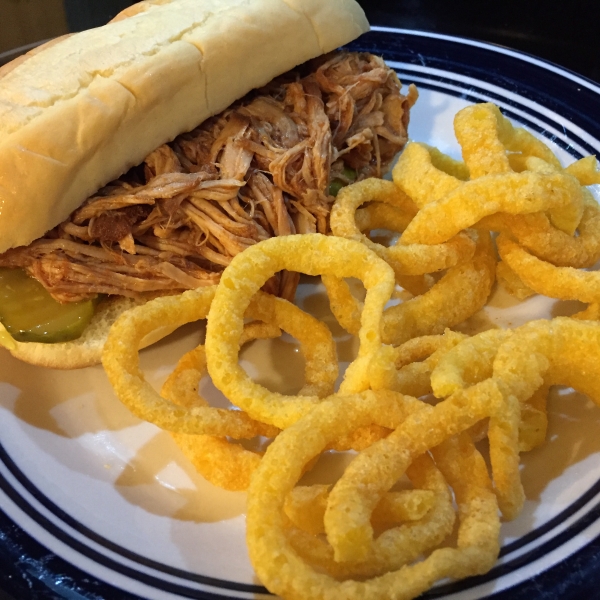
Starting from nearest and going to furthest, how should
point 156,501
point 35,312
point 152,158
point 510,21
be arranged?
point 156,501 → point 35,312 → point 152,158 → point 510,21

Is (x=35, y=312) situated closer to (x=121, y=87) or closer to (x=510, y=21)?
(x=121, y=87)

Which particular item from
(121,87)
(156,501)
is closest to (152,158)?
(121,87)

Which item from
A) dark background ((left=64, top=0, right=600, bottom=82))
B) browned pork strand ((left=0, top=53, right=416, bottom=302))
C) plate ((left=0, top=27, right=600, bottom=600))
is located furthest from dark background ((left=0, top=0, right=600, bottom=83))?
plate ((left=0, top=27, right=600, bottom=600))

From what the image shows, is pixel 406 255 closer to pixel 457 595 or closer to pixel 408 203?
pixel 408 203

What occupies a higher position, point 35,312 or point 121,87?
point 121,87

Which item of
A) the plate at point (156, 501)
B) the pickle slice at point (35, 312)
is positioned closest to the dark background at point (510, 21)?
the plate at point (156, 501)

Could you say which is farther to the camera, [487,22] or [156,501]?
[487,22]

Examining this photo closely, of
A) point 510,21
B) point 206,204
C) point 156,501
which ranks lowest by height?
point 156,501

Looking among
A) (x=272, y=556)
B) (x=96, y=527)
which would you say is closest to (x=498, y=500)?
(x=272, y=556)
